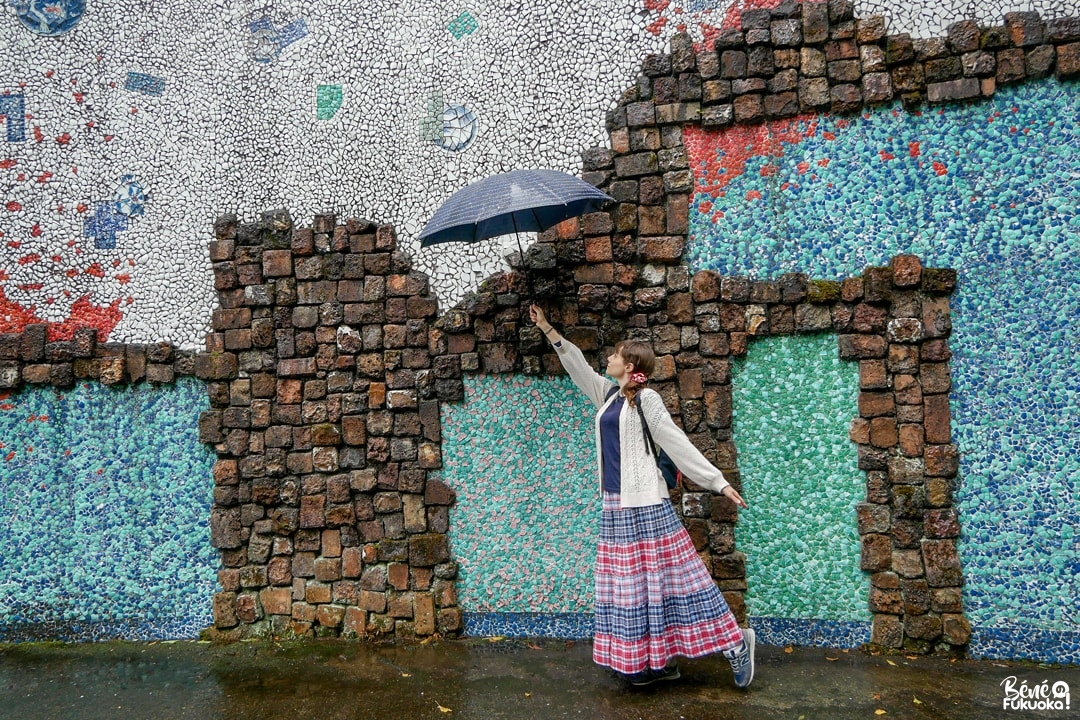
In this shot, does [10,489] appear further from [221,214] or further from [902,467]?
[902,467]

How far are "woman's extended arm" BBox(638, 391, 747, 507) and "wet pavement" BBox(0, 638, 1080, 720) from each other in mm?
995

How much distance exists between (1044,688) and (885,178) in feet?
8.59

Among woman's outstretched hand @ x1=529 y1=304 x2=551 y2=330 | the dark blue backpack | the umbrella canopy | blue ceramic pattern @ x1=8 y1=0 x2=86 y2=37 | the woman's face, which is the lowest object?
the dark blue backpack

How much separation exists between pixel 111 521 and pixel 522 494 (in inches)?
97.6

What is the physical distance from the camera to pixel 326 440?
4422mm

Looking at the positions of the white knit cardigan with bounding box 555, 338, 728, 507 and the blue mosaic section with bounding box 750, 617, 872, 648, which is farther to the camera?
the blue mosaic section with bounding box 750, 617, 872, 648

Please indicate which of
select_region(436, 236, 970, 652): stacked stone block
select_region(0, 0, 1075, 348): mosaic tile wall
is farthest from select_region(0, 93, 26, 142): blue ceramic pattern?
select_region(436, 236, 970, 652): stacked stone block

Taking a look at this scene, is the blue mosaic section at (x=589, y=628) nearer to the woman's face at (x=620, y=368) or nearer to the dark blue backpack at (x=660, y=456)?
the dark blue backpack at (x=660, y=456)

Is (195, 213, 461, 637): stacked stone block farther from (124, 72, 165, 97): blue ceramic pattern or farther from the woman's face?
the woman's face

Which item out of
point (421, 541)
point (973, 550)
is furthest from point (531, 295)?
point (973, 550)

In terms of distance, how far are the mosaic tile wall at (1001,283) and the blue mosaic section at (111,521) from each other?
3.90 m

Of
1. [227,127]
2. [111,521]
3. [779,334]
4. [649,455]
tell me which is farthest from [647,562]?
[227,127]

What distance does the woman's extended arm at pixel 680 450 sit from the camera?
3.46m

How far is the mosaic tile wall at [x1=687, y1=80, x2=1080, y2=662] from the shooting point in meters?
3.84
